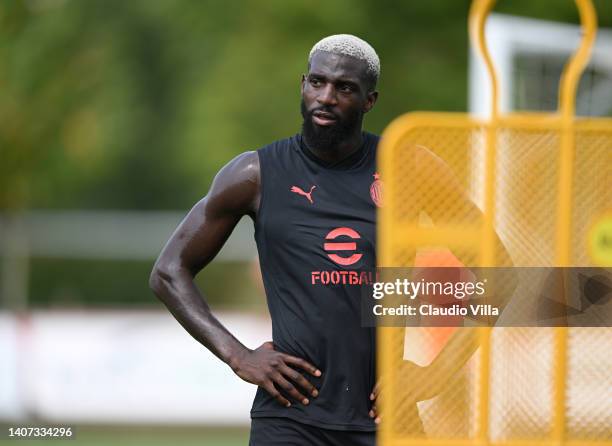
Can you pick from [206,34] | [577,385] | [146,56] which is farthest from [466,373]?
[146,56]

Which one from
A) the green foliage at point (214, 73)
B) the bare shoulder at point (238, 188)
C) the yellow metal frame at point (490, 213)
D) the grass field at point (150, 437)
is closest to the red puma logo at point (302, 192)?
the bare shoulder at point (238, 188)

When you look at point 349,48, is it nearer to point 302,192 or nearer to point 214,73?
point 302,192

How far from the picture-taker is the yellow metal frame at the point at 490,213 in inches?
144

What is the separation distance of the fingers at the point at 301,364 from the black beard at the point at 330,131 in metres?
0.76

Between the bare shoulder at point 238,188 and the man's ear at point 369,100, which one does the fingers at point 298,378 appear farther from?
the man's ear at point 369,100

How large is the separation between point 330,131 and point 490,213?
41.8 inches

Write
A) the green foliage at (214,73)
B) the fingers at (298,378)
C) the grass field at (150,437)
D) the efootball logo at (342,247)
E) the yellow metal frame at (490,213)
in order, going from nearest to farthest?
the yellow metal frame at (490,213) → the fingers at (298,378) → the efootball logo at (342,247) → the grass field at (150,437) → the green foliage at (214,73)

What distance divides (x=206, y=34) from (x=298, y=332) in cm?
2066

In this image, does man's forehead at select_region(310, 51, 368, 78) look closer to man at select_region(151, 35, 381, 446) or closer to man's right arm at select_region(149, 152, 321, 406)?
man at select_region(151, 35, 381, 446)

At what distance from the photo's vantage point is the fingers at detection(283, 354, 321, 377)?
446 centimetres

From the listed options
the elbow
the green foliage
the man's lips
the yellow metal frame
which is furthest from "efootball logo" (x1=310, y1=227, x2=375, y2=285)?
the green foliage

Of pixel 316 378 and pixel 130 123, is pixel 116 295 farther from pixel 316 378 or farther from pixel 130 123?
pixel 316 378

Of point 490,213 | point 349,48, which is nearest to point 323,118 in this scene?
point 349,48

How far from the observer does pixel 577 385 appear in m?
3.74
